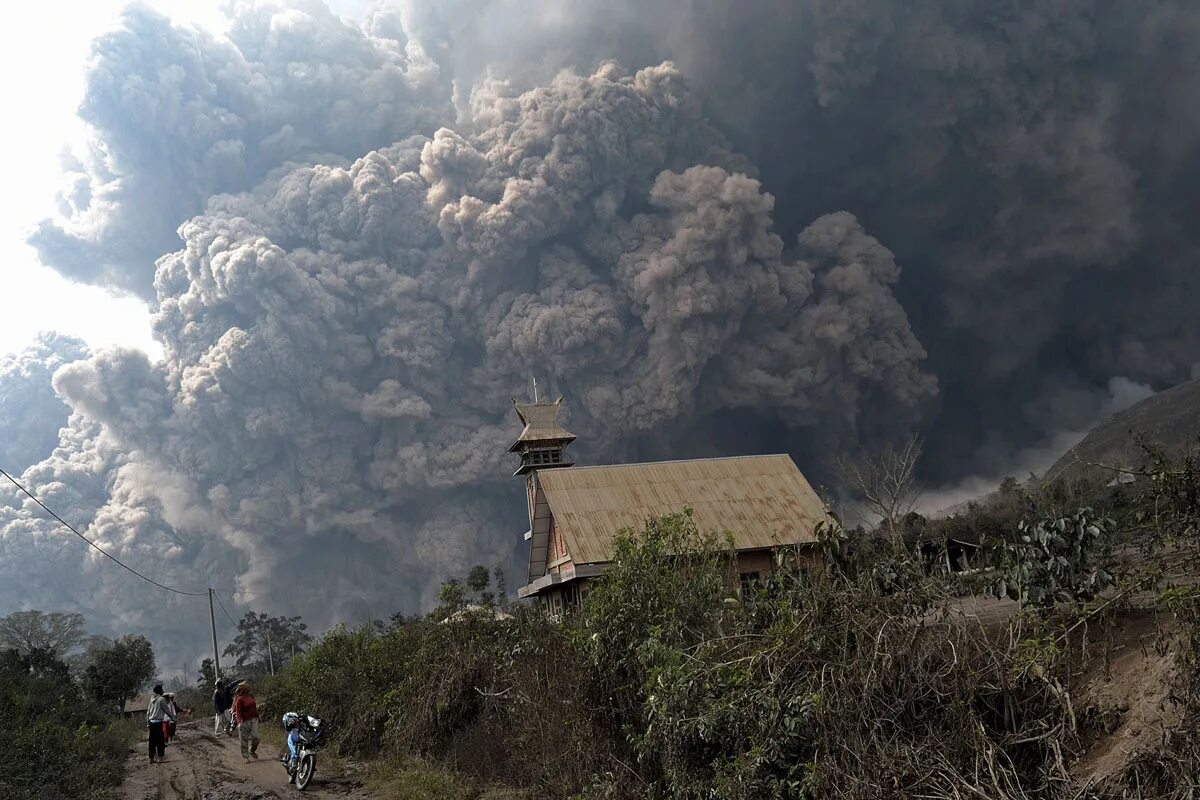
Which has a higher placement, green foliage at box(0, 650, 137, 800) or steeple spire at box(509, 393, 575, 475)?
steeple spire at box(509, 393, 575, 475)

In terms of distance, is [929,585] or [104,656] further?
[104,656]

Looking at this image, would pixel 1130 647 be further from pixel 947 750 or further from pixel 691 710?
pixel 691 710

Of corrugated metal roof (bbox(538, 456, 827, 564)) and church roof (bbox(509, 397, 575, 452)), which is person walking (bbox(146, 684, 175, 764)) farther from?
church roof (bbox(509, 397, 575, 452))

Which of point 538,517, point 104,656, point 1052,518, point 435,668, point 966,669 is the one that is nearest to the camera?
point 966,669

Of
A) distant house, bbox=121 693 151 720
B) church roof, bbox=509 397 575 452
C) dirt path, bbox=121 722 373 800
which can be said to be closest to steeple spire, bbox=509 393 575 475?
church roof, bbox=509 397 575 452

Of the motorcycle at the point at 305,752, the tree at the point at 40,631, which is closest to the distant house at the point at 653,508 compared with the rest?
the motorcycle at the point at 305,752

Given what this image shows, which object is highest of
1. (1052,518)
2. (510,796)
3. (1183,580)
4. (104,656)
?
(104,656)

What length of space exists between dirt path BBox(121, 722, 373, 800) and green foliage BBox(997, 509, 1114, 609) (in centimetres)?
938

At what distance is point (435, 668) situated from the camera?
14164 millimetres

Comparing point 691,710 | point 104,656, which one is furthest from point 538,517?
point 104,656

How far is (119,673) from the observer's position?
4488 centimetres

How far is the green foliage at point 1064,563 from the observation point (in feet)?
22.6

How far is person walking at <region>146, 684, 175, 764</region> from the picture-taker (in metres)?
19.1

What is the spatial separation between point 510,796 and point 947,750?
6.05m
